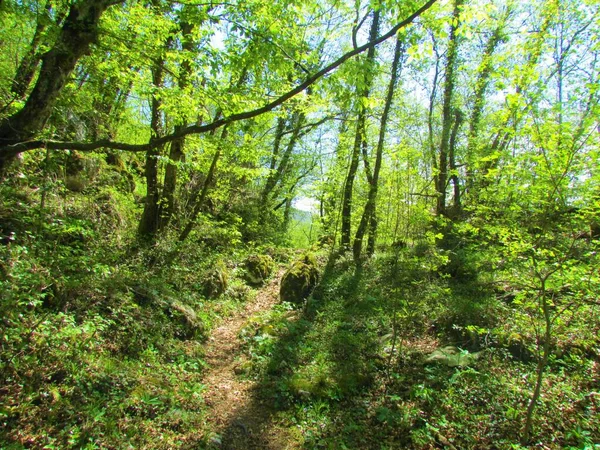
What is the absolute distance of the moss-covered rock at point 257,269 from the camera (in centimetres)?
1081

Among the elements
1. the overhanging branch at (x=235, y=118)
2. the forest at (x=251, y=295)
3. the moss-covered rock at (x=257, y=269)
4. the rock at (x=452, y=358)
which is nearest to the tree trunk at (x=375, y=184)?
the forest at (x=251, y=295)

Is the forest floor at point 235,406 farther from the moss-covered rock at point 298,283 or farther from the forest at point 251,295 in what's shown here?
the moss-covered rock at point 298,283

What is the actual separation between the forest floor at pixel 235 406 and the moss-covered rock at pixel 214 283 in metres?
1.52

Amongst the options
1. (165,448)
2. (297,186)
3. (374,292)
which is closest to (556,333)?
(374,292)

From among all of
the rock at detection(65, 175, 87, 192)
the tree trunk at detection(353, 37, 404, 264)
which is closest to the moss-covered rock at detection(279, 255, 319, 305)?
the tree trunk at detection(353, 37, 404, 264)

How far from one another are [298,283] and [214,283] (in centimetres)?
248

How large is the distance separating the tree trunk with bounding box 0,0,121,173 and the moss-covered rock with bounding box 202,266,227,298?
5.59 m

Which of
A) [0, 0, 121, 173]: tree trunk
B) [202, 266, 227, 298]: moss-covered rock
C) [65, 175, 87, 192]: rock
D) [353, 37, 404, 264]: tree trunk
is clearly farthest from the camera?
[353, 37, 404, 264]: tree trunk

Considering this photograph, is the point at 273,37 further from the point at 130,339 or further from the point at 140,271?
the point at 140,271

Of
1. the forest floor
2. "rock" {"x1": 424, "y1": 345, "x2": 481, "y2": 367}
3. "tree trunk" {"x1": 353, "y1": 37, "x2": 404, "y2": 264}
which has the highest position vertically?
"tree trunk" {"x1": 353, "y1": 37, "x2": 404, "y2": 264}

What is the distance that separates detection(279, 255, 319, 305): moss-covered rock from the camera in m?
9.46

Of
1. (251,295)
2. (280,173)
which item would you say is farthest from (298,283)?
(280,173)

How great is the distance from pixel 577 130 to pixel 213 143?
7.04m

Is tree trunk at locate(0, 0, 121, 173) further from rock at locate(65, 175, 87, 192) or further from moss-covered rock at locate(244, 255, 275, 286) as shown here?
moss-covered rock at locate(244, 255, 275, 286)
